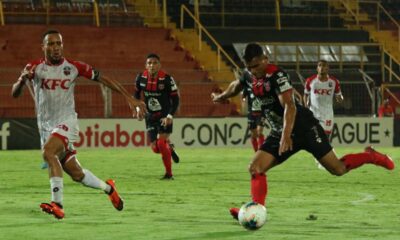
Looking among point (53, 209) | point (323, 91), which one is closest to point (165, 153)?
point (323, 91)

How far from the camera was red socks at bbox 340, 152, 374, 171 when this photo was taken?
12680mm

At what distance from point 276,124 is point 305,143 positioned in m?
0.40

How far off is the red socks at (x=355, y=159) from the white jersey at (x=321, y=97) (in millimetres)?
9565

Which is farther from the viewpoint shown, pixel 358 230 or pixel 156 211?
pixel 156 211

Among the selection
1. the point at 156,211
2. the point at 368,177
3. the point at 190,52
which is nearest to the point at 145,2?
the point at 190,52

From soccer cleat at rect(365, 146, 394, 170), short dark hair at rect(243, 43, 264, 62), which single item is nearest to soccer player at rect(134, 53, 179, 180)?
soccer cleat at rect(365, 146, 394, 170)

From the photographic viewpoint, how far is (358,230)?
1064 cm

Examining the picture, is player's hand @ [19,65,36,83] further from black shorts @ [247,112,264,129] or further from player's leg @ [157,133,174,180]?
black shorts @ [247,112,264,129]

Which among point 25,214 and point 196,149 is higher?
point 25,214

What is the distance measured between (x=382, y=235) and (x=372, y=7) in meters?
37.9

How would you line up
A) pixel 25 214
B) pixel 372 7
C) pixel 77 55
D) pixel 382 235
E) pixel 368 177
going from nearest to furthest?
pixel 382 235 < pixel 25 214 < pixel 368 177 < pixel 77 55 < pixel 372 7

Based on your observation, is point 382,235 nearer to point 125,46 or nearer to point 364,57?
point 125,46

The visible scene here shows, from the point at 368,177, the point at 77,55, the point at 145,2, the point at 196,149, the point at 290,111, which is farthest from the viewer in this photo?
the point at 145,2

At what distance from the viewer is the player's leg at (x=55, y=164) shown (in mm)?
11594
